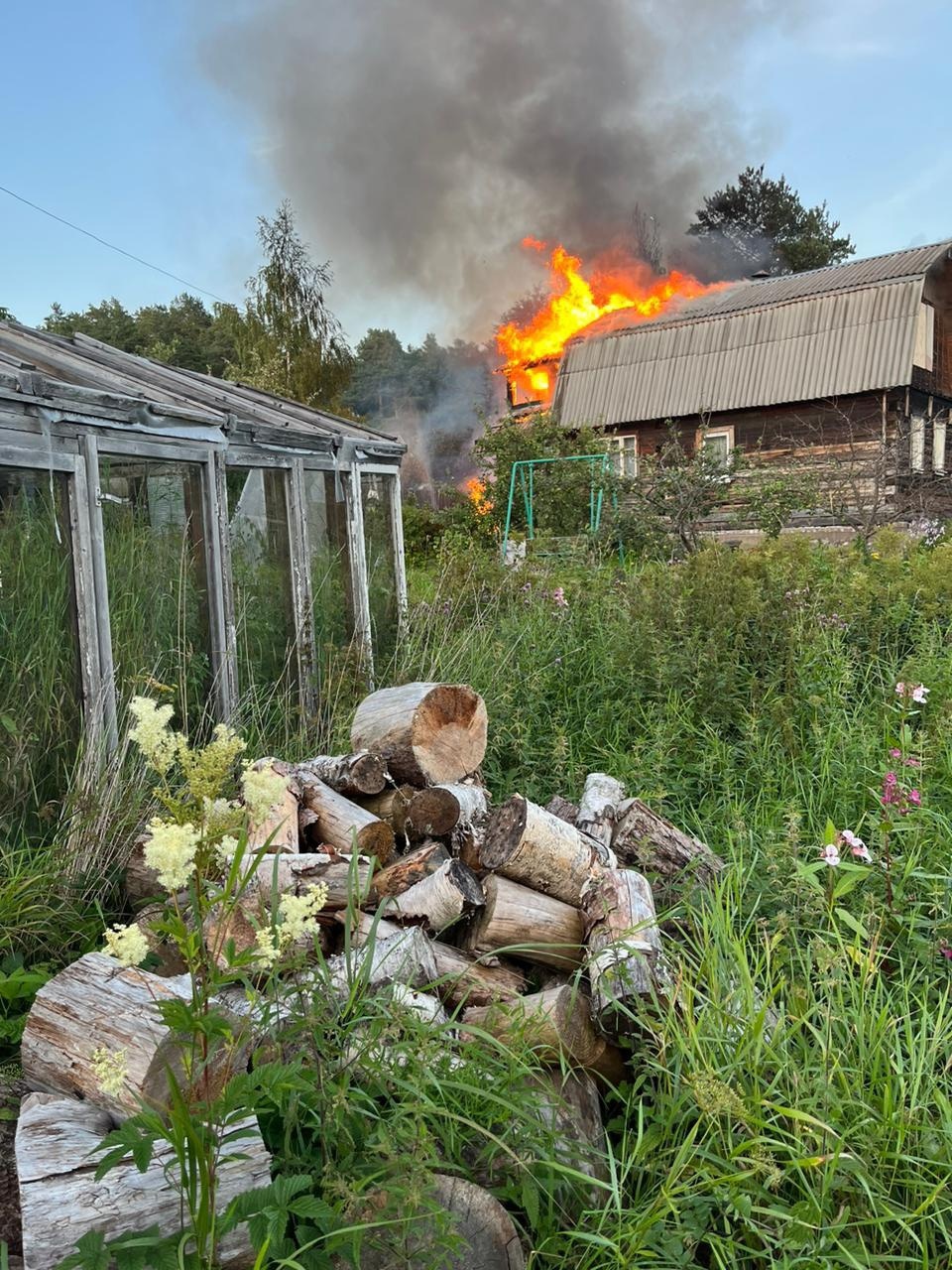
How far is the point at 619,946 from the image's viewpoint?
2797mm

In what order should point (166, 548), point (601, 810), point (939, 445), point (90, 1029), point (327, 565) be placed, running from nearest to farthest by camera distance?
point (90, 1029), point (601, 810), point (166, 548), point (327, 565), point (939, 445)

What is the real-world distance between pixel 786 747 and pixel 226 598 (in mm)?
3288

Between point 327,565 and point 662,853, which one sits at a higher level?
point 327,565

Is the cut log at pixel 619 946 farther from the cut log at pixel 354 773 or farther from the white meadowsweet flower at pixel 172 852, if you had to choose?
the white meadowsweet flower at pixel 172 852

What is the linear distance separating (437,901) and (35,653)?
2.31m

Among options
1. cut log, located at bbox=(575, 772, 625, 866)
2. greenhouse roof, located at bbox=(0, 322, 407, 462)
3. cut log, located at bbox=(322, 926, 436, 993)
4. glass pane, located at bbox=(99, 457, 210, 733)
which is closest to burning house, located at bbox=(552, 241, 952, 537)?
greenhouse roof, located at bbox=(0, 322, 407, 462)

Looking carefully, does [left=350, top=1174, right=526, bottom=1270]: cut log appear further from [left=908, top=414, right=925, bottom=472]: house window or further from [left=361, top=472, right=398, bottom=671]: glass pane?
[left=908, top=414, right=925, bottom=472]: house window

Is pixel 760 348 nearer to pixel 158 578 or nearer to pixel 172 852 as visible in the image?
pixel 158 578

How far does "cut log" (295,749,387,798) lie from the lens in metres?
3.93

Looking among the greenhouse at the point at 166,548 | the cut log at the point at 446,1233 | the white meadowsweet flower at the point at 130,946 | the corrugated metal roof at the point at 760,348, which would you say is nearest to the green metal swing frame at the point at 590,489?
the corrugated metal roof at the point at 760,348

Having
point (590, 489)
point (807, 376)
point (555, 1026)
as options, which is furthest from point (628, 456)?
point (555, 1026)

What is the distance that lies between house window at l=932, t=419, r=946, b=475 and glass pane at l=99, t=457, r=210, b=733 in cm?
1873

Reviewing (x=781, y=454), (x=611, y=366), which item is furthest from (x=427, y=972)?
(x=611, y=366)

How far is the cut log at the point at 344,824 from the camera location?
11.6 feet
